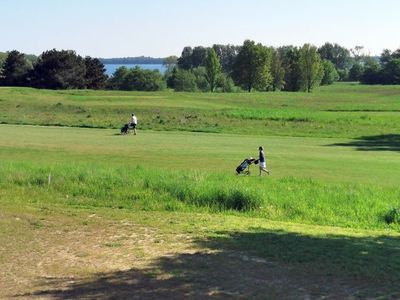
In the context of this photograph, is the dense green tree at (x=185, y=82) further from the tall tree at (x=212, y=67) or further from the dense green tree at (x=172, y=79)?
the tall tree at (x=212, y=67)

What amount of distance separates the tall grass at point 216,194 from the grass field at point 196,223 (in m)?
0.04

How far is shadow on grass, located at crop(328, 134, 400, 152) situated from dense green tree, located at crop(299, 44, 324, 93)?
86.7 m

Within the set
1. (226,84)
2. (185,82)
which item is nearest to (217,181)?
(226,84)

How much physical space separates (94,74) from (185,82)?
27117mm

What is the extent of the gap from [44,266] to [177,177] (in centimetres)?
974

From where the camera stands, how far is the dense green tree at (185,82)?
145m

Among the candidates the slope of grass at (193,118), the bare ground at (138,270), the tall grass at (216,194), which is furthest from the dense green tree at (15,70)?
the bare ground at (138,270)

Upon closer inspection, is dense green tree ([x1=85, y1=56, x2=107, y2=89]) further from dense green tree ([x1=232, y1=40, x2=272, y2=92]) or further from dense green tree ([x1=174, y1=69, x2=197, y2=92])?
dense green tree ([x1=232, y1=40, x2=272, y2=92])

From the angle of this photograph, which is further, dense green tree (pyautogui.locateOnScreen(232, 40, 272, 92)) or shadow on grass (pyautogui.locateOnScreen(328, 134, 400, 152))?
dense green tree (pyautogui.locateOnScreen(232, 40, 272, 92))

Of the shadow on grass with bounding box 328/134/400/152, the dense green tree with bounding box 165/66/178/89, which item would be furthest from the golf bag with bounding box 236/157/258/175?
the dense green tree with bounding box 165/66/178/89

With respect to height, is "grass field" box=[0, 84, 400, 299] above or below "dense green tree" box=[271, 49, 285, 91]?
below

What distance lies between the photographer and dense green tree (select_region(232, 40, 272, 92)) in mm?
123500

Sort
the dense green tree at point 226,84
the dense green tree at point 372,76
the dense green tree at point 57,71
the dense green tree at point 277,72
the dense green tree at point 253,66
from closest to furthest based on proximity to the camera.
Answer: the dense green tree at point 57,71 → the dense green tree at point 253,66 → the dense green tree at point 277,72 → the dense green tree at point 226,84 → the dense green tree at point 372,76

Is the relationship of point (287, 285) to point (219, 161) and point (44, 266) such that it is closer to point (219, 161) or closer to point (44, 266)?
point (44, 266)
